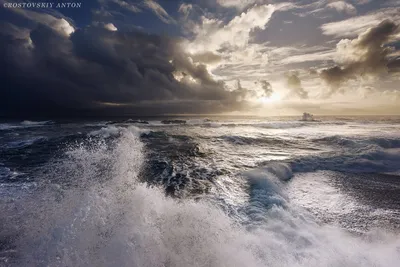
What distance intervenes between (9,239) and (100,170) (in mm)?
4265

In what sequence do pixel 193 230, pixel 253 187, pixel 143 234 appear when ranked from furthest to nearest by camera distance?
pixel 253 187, pixel 193 230, pixel 143 234

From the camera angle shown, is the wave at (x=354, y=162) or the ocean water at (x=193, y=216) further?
the wave at (x=354, y=162)

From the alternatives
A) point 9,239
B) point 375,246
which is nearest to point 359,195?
point 375,246

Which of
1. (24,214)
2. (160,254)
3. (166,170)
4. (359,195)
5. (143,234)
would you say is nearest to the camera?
(160,254)

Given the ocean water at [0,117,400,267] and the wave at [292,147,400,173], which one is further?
→ the wave at [292,147,400,173]

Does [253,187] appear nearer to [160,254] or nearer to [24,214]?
[160,254]

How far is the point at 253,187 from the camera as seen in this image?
8422 mm

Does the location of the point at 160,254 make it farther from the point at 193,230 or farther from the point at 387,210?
the point at 387,210

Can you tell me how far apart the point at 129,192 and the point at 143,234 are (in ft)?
6.82

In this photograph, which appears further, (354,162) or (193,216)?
(354,162)

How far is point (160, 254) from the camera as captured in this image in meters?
4.21

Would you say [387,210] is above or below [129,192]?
below

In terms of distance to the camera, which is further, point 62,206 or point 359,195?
point 359,195

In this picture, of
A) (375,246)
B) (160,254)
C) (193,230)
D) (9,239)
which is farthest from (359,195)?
(9,239)
